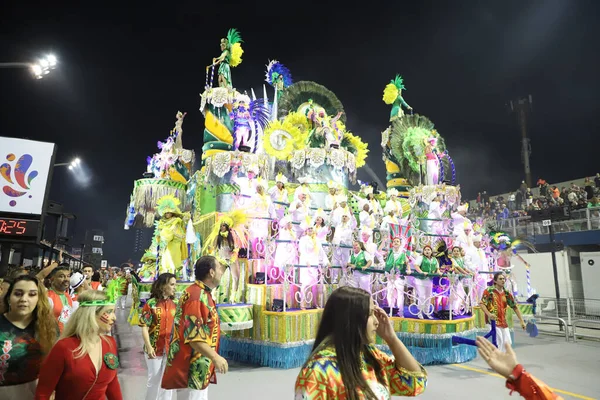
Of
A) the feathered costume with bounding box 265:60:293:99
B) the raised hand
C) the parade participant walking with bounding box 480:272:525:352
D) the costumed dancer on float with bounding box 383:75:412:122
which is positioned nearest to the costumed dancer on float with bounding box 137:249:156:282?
Answer: the parade participant walking with bounding box 480:272:525:352

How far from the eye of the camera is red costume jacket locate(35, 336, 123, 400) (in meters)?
2.08

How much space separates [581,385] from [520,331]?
19.1 feet

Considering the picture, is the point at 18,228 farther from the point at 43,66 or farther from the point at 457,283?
the point at 457,283

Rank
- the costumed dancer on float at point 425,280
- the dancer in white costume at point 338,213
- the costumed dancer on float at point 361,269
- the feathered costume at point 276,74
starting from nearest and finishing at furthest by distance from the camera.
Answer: the costumed dancer on float at point 425,280 < the costumed dancer on float at point 361,269 < the dancer in white costume at point 338,213 < the feathered costume at point 276,74

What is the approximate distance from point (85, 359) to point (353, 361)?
157 centimetres

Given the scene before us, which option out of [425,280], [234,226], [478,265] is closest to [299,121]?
[234,226]

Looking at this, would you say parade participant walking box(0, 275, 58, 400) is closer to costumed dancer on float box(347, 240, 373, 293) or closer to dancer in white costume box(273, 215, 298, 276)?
dancer in white costume box(273, 215, 298, 276)

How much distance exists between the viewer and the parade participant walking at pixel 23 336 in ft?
7.85

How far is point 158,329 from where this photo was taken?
4.08 m

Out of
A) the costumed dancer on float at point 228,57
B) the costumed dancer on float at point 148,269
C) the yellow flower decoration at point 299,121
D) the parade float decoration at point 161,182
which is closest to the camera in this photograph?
the costumed dancer on float at point 148,269

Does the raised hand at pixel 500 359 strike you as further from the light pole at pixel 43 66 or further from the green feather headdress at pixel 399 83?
the green feather headdress at pixel 399 83

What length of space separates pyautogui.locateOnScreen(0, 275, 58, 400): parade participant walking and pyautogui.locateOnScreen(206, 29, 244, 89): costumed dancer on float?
10988 mm

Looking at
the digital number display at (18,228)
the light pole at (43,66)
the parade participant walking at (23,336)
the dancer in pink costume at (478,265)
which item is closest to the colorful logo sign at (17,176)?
the digital number display at (18,228)

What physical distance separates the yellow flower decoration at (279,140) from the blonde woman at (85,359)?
11833 mm
